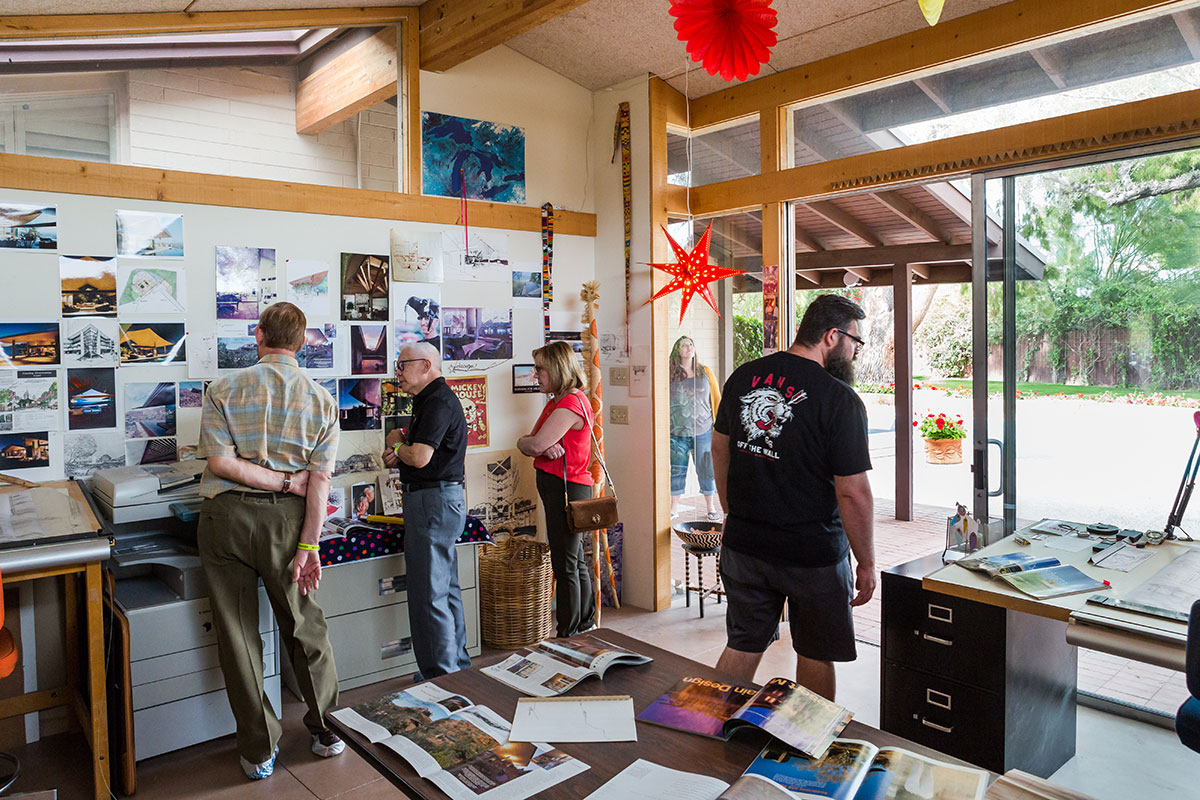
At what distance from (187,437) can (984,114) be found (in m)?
3.86

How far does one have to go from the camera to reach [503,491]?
4770 mm

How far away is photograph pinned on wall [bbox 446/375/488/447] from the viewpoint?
15.0 feet

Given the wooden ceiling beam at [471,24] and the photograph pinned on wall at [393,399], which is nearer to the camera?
the wooden ceiling beam at [471,24]

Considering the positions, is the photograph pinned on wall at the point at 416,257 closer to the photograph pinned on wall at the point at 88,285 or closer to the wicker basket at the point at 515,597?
the photograph pinned on wall at the point at 88,285

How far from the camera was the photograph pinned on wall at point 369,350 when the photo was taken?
4.15 metres

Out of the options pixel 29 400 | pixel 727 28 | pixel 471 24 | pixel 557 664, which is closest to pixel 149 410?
pixel 29 400

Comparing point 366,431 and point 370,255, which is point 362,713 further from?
point 370,255

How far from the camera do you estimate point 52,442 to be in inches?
132

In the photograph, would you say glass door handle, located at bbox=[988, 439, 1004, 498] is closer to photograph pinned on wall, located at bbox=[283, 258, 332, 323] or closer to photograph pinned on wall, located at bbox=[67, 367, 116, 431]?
photograph pinned on wall, located at bbox=[283, 258, 332, 323]

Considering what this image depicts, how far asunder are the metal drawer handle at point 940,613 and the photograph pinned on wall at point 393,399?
8.75ft

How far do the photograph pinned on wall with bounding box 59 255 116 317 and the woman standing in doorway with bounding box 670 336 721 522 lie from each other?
299 cm

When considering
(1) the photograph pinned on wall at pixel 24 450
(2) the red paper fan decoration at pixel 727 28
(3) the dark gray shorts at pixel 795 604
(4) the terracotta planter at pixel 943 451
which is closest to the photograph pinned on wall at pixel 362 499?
(1) the photograph pinned on wall at pixel 24 450

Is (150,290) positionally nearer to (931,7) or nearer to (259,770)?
(259,770)

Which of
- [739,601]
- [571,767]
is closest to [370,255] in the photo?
[739,601]
